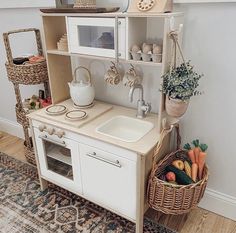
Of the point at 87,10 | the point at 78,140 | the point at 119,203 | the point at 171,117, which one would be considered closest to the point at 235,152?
the point at 171,117

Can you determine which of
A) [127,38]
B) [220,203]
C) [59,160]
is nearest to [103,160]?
[59,160]

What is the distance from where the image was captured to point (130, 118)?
1.67 meters

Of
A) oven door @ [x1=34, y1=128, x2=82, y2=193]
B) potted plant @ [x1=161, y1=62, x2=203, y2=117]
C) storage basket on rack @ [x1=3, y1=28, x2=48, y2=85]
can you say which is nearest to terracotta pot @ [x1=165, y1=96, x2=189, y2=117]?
potted plant @ [x1=161, y1=62, x2=203, y2=117]

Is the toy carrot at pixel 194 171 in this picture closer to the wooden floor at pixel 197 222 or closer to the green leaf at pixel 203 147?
the green leaf at pixel 203 147

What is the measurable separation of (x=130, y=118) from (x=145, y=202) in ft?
1.73

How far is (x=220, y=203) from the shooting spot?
66.9 inches

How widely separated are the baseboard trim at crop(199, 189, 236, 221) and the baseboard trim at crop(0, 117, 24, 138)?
6.26 feet

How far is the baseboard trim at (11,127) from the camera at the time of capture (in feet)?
8.85

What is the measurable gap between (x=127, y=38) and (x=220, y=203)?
1.22 metres

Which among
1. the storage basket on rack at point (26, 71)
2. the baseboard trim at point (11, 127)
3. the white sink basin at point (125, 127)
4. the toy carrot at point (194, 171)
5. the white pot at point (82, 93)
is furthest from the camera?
the baseboard trim at point (11, 127)

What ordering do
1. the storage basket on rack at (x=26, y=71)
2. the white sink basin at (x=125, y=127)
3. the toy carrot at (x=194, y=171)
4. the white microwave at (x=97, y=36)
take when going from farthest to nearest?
the storage basket on rack at (x=26, y=71), the white sink basin at (x=125, y=127), the toy carrot at (x=194, y=171), the white microwave at (x=97, y=36)

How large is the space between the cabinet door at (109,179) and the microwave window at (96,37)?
603 mm

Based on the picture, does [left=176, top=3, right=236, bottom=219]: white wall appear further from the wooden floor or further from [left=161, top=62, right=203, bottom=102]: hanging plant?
[left=161, top=62, right=203, bottom=102]: hanging plant

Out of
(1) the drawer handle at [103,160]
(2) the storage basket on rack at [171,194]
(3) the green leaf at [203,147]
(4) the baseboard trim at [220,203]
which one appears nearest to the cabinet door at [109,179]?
(1) the drawer handle at [103,160]
